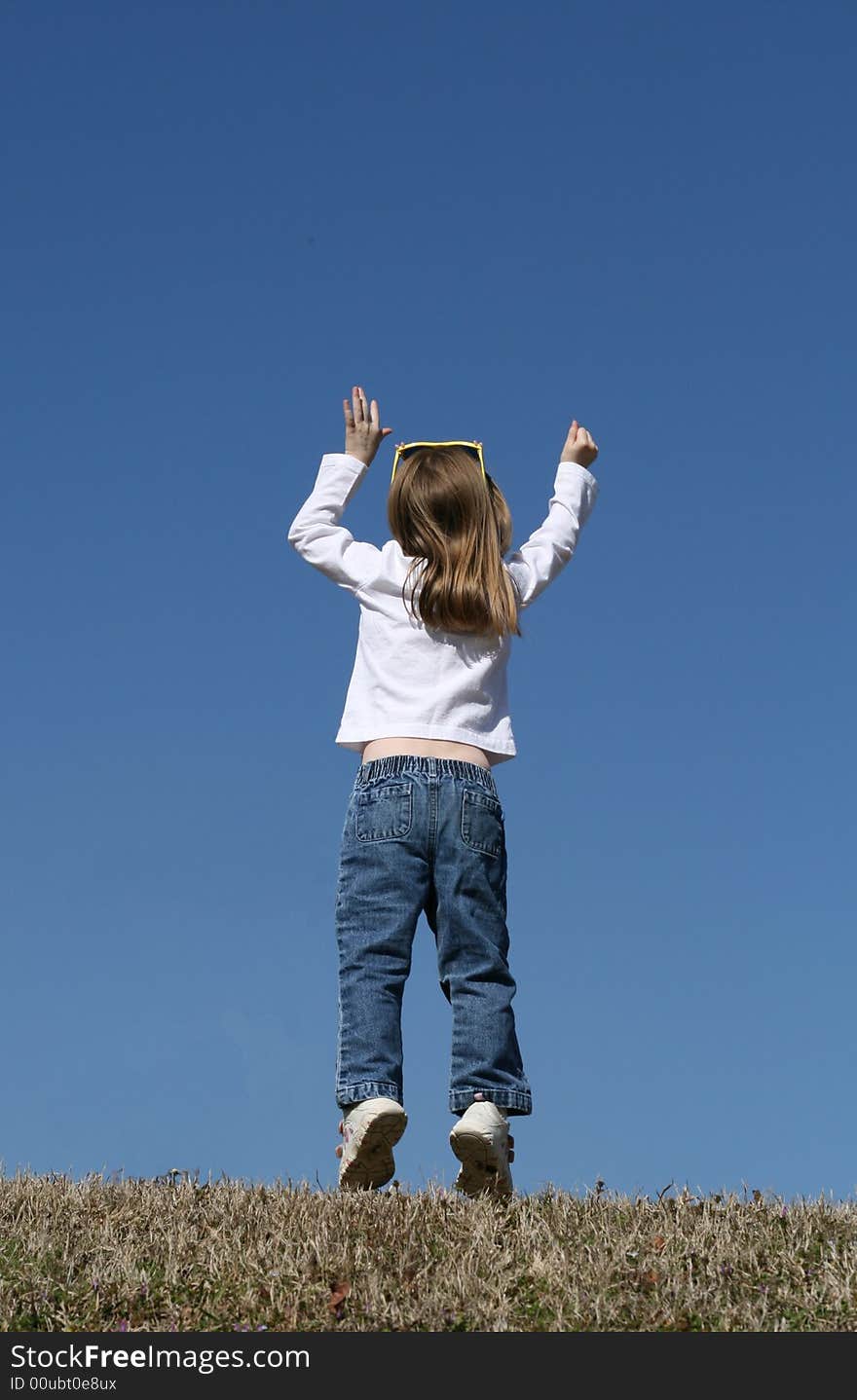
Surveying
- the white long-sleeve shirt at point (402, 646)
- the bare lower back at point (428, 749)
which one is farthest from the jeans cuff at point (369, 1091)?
the white long-sleeve shirt at point (402, 646)

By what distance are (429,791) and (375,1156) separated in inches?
62.6

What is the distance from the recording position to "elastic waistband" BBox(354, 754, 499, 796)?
6543 millimetres

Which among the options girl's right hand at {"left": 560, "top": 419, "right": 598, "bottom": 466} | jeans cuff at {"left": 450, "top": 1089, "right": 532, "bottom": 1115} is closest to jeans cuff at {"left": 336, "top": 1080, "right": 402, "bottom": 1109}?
jeans cuff at {"left": 450, "top": 1089, "right": 532, "bottom": 1115}

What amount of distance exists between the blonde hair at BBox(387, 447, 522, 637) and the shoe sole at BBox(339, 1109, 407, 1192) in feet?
7.33

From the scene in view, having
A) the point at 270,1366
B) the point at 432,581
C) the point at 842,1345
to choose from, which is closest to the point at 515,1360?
the point at 270,1366

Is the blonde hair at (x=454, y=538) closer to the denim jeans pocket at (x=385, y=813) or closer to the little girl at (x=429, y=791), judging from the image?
the little girl at (x=429, y=791)

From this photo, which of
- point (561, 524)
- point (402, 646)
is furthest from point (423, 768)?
point (561, 524)

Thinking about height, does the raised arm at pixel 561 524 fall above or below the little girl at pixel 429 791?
above

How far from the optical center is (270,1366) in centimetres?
423

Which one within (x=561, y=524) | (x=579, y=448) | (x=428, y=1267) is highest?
(x=579, y=448)

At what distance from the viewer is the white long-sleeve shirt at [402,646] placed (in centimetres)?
670

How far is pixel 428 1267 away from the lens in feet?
16.1

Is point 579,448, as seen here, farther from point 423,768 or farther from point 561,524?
point 423,768

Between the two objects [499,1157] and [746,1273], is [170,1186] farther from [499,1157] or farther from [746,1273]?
[746,1273]
